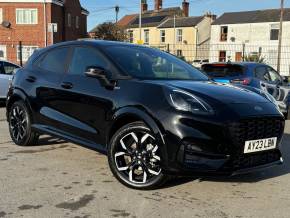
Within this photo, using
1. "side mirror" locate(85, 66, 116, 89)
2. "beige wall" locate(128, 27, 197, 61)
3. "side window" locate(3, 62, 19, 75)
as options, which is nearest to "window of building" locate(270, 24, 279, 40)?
"beige wall" locate(128, 27, 197, 61)

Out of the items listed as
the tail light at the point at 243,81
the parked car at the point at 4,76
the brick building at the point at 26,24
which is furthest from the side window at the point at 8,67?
the brick building at the point at 26,24

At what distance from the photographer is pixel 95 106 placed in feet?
18.0

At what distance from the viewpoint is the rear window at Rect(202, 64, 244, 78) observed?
10516mm

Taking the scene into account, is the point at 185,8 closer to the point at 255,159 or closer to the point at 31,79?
the point at 31,79

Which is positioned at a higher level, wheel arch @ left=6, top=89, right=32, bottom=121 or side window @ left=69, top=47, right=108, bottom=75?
side window @ left=69, top=47, right=108, bottom=75

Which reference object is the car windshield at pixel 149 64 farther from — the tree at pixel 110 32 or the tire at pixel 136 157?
the tree at pixel 110 32

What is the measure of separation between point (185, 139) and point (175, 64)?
1.93 metres

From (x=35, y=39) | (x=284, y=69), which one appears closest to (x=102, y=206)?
(x=284, y=69)

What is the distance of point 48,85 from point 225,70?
17.5ft

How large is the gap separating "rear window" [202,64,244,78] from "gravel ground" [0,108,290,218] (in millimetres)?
4483

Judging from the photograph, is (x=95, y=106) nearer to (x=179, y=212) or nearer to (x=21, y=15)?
(x=179, y=212)

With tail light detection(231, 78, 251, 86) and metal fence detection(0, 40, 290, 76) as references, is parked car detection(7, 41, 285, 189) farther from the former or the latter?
metal fence detection(0, 40, 290, 76)

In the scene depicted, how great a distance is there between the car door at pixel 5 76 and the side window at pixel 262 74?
261 inches

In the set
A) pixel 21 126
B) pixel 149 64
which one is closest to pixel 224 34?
pixel 21 126
